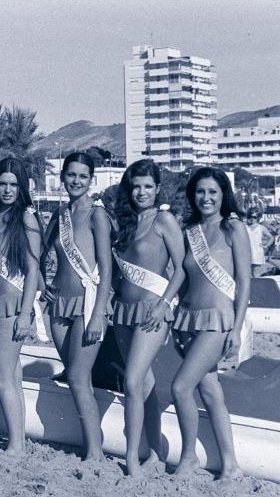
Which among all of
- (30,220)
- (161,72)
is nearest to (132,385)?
(30,220)

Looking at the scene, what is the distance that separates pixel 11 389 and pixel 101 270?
0.96m

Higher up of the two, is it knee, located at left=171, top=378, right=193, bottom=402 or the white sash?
the white sash

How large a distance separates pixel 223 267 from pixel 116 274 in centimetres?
70

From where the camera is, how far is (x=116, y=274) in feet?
17.8

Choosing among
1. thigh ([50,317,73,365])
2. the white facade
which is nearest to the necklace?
thigh ([50,317,73,365])

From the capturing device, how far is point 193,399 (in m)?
5.08

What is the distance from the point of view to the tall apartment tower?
136500 mm

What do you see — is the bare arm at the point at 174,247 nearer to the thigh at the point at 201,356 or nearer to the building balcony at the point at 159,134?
the thigh at the point at 201,356

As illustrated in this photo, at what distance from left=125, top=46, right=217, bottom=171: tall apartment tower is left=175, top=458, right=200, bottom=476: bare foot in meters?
129

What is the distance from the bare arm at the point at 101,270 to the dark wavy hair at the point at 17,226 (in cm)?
45

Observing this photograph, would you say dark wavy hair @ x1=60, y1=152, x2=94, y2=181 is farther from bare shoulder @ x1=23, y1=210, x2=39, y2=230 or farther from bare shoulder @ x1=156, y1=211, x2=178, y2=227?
bare shoulder @ x1=156, y1=211, x2=178, y2=227

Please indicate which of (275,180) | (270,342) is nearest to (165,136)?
(275,180)

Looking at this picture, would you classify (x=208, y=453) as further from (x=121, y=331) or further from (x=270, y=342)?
(x=270, y=342)

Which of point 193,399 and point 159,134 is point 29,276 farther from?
point 159,134
